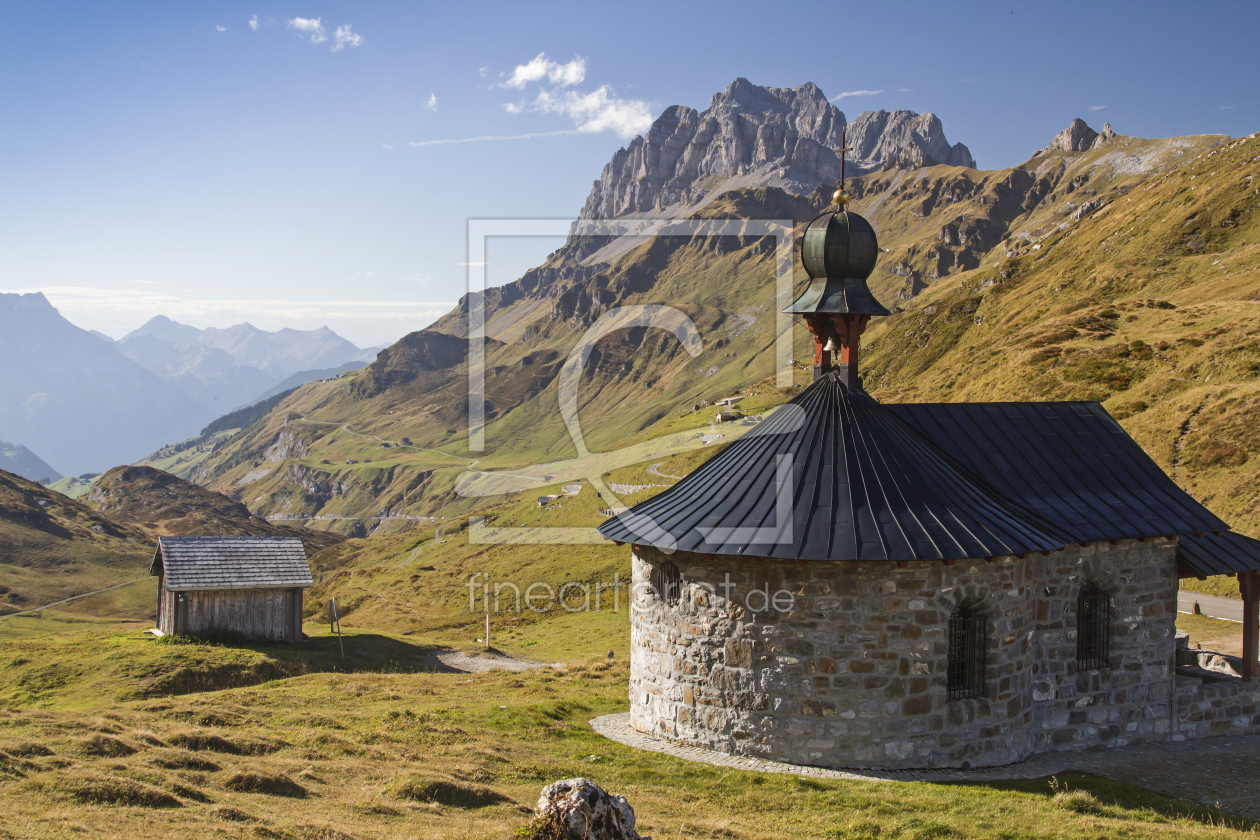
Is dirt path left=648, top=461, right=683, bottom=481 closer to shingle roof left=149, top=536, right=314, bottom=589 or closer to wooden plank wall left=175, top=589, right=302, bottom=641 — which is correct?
shingle roof left=149, top=536, right=314, bottom=589

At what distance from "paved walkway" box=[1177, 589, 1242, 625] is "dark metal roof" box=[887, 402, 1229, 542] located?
1877 cm

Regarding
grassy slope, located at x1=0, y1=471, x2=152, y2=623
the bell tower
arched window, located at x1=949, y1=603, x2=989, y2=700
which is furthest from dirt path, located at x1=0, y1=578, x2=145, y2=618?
arched window, located at x1=949, y1=603, x2=989, y2=700

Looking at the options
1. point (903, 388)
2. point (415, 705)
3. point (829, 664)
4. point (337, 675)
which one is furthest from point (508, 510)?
point (829, 664)

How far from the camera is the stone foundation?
17391 millimetres

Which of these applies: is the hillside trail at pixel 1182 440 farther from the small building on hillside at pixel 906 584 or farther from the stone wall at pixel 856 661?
the stone wall at pixel 856 661

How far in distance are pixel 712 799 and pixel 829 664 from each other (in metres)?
3.76

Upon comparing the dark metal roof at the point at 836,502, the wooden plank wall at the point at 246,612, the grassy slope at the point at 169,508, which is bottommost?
the grassy slope at the point at 169,508

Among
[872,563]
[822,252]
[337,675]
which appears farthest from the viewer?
[337,675]

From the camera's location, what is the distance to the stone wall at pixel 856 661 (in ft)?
57.1

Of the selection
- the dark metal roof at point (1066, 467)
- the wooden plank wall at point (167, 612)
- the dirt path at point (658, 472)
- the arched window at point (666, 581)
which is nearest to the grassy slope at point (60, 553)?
the wooden plank wall at point (167, 612)

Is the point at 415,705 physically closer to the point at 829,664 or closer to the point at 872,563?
the point at 829,664

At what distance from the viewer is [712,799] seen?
15.6 meters

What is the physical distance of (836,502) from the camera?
18109mm

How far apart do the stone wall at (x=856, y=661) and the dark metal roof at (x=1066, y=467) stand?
151cm
